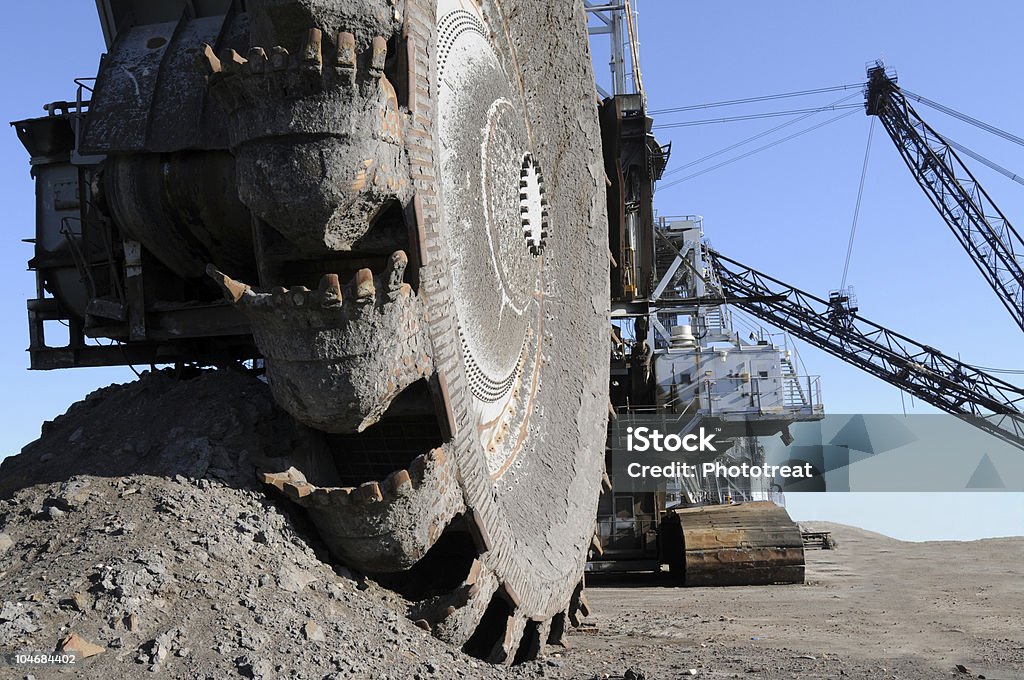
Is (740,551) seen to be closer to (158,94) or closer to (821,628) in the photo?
(821,628)

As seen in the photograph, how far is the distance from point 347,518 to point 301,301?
836 millimetres

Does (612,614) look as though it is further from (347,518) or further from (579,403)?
(347,518)

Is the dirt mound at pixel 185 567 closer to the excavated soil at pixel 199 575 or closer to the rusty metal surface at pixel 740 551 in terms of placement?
the excavated soil at pixel 199 575

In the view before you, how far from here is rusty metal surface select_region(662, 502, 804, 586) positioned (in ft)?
41.1

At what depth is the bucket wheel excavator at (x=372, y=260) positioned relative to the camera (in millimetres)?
3627

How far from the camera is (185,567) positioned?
3385 millimetres

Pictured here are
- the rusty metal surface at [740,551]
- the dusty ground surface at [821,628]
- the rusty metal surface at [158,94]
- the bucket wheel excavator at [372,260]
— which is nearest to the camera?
the bucket wheel excavator at [372,260]

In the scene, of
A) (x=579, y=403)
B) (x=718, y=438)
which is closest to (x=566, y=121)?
(x=579, y=403)

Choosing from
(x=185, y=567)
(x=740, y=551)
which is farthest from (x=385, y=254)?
(x=740, y=551)

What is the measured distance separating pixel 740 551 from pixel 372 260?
9668 millimetres

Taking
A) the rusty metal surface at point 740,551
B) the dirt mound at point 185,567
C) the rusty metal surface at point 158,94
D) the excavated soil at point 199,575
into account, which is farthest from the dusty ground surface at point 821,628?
the rusty metal surface at point 158,94

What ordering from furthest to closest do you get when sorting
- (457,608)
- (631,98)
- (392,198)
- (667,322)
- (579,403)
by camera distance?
(667,322) < (631,98) < (579,403) < (457,608) < (392,198)

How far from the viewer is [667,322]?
29016 mm

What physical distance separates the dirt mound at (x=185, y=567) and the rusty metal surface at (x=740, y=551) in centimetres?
882
